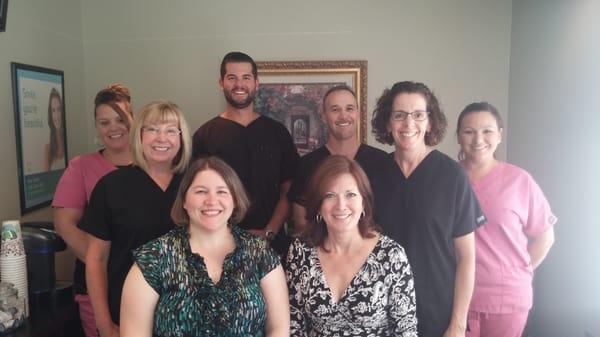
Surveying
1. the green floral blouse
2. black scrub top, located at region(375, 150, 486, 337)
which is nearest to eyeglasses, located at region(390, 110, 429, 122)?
black scrub top, located at region(375, 150, 486, 337)

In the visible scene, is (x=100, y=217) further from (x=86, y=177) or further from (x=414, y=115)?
(x=414, y=115)

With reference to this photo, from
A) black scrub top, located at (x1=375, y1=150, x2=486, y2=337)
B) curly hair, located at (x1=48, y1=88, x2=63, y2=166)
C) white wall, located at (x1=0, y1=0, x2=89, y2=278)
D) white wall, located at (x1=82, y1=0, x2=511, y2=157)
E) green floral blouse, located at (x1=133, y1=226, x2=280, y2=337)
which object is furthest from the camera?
white wall, located at (x1=82, y1=0, x2=511, y2=157)

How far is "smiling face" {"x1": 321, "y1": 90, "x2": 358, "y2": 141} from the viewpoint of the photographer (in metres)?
2.12

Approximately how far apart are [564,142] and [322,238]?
4.46ft

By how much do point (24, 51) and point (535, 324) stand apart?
2973mm

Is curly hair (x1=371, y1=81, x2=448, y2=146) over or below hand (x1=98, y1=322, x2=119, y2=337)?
over

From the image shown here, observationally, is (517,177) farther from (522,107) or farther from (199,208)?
(199,208)

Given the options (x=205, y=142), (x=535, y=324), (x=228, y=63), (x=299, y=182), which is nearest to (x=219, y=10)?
(x=228, y=63)

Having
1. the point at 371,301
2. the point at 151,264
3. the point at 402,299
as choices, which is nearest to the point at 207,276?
the point at 151,264

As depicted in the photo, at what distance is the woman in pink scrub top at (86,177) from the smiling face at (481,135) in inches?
58.2

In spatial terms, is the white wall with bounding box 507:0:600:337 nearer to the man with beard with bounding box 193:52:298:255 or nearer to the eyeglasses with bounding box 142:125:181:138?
the man with beard with bounding box 193:52:298:255

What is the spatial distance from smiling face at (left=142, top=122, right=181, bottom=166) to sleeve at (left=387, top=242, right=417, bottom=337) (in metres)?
0.87

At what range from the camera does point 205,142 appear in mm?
2314

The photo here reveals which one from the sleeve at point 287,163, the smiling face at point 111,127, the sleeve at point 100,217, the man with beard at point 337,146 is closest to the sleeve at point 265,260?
the man with beard at point 337,146
